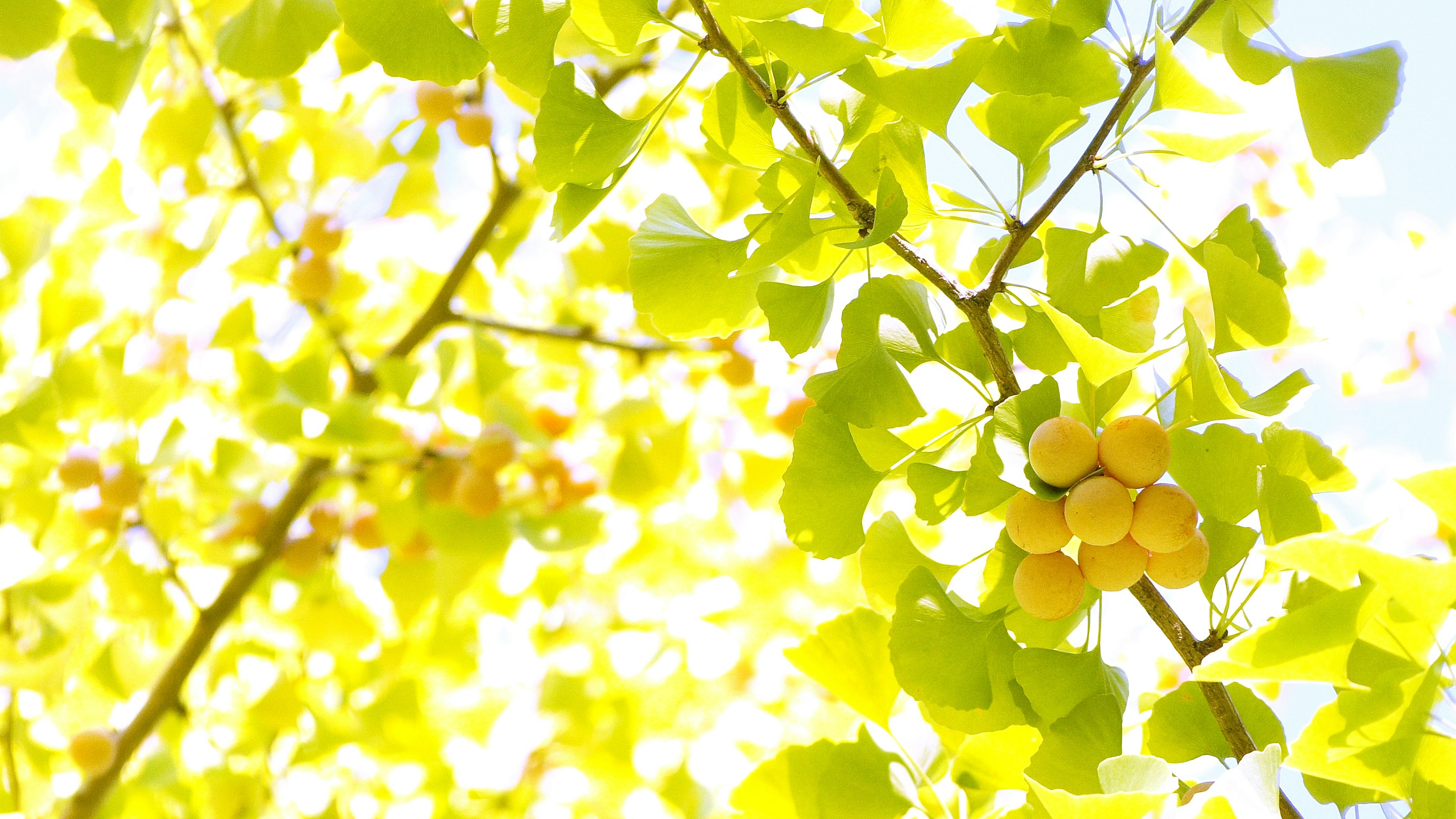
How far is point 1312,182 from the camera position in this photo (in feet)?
3.76

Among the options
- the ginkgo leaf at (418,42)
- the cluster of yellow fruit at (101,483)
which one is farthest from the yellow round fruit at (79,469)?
the ginkgo leaf at (418,42)

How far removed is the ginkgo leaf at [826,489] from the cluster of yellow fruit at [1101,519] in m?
0.07

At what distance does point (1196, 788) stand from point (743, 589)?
38.8 inches

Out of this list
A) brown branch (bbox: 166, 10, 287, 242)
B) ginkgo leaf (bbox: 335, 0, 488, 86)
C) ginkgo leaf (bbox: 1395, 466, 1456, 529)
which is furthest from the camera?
brown branch (bbox: 166, 10, 287, 242)

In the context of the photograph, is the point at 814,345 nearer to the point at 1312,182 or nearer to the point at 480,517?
the point at 480,517

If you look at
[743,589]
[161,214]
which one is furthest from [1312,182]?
[161,214]

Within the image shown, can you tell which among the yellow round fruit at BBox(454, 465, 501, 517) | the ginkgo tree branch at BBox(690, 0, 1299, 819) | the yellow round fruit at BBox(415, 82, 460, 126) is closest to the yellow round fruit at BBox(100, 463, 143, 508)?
the yellow round fruit at BBox(454, 465, 501, 517)

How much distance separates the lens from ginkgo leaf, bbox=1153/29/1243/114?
0.44 metres

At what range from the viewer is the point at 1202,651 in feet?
1.47

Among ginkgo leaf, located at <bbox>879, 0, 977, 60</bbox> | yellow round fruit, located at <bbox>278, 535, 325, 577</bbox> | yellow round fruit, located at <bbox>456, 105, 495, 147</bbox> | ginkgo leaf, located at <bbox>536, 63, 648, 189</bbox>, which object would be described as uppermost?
yellow round fruit, located at <bbox>456, 105, 495, 147</bbox>

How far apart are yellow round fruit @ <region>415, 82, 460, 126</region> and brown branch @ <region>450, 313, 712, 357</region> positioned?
0.21 metres

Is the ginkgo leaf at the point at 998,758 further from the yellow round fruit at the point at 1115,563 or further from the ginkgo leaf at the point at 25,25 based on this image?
the ginkgo leaf at the point at 25,25

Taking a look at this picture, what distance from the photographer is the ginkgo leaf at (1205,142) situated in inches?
17.8

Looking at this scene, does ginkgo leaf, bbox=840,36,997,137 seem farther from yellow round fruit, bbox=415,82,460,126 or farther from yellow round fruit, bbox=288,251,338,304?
yellow round fruit, bbox=288,251,338,304
